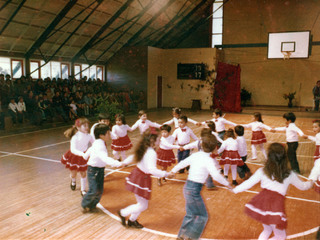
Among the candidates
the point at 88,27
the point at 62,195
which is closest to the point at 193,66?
the point at 88,27

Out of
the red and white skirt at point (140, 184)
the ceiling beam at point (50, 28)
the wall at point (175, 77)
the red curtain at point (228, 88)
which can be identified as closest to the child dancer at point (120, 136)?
the red and white skirt at point (140, 184)

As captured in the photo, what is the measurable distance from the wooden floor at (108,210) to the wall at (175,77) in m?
15.1

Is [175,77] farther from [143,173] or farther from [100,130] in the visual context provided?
[143,173]

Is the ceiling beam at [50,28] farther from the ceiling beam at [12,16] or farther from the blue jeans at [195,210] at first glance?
the blue jeans at [195,210]

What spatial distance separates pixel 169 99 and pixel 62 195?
18469mm

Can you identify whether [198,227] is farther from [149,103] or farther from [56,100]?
[149,103]

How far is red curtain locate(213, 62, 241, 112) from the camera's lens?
19.8 m

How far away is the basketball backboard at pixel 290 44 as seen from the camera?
17656 millimetres

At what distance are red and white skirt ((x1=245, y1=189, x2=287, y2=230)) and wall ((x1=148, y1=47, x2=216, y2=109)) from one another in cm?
1850

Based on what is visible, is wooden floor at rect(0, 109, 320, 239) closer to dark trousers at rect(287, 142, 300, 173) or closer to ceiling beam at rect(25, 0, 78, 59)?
dark trousers at rect(287, 142, 300, 173)

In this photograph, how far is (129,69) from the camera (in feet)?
70.1

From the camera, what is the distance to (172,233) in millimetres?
3977

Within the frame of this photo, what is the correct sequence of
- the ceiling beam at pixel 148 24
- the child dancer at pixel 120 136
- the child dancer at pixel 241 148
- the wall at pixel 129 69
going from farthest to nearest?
1. the wall at pixel 129 69
2. the ceiling beam at pixel 148 24
3. the child dancer at pixel 120 136
4. the child dancer at pixel 241 148

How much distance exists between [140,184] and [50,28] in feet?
42.2
